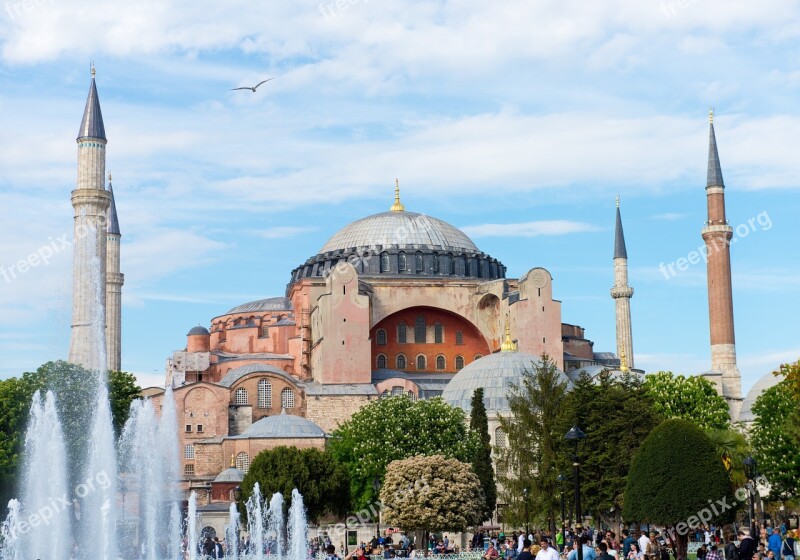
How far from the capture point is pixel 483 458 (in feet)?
144

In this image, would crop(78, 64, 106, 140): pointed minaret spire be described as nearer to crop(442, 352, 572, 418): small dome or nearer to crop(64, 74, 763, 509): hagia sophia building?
crop(64, 74, 763, 509): hagia sophia building

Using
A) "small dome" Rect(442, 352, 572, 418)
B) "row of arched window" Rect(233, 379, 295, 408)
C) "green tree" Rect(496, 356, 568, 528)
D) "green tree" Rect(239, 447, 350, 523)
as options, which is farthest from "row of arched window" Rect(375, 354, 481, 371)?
"green tree" Rect(496, 356, 568, 528)

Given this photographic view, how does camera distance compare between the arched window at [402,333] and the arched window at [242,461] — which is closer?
the arched window at [242,461]

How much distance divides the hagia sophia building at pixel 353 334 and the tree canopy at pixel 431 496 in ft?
40.8

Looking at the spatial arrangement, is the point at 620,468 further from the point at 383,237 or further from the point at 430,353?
the point at 383,237

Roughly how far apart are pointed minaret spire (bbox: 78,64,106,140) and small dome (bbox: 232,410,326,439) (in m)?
13.7

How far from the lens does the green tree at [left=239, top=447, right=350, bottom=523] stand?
43219 millimetres

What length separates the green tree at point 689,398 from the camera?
52312 millimetres

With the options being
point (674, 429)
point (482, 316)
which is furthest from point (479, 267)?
point (674, 429)

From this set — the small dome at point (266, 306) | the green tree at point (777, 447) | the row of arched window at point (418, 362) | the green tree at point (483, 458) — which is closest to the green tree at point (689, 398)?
the green tree at point (777, 447)

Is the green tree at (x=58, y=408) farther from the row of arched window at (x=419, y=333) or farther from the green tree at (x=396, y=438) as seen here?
the row of arched window at (x=419, y=333)

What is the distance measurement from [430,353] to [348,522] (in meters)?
18.8

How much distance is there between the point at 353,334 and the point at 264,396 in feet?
16.4

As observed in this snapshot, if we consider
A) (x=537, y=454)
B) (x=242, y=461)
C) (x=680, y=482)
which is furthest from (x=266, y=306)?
(x=680, y=482)
